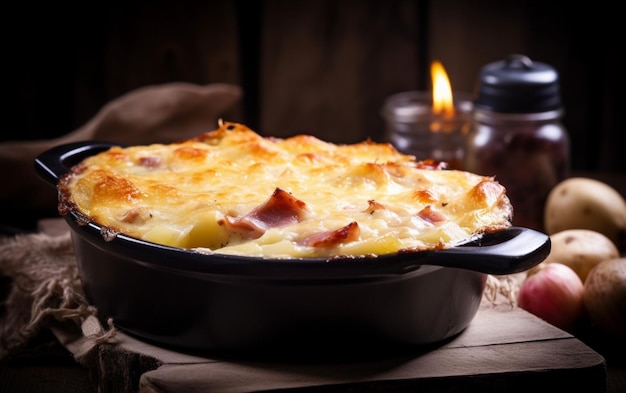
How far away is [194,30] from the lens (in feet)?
10.5

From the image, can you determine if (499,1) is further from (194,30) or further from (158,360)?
(158,360)

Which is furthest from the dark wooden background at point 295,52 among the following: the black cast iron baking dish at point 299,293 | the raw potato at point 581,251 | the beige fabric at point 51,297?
the black cast iron baking dish at point 299,293

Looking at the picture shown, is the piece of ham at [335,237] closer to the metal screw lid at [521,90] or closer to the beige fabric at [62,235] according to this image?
the beige fabric at [62,235]

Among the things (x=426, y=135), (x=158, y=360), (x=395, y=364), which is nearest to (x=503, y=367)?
(x=395, y=364)

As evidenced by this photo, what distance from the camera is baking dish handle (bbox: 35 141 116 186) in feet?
5.72

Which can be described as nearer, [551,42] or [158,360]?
[158,360]

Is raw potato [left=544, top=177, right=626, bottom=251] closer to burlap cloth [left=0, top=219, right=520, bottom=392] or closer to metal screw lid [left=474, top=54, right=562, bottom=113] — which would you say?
metal screw lid [left=474, top=54, right=562, bottom=113]

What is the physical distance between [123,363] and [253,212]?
31 cm

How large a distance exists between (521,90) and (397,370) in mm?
1199

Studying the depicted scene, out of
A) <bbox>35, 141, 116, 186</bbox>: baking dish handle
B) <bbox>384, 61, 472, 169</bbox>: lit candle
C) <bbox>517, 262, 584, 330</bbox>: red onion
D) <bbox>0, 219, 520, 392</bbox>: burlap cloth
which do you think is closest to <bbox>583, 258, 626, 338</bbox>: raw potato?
<bbox>517, 262, 584, 330</bbox>: red onion

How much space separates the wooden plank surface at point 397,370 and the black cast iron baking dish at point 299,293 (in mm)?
26

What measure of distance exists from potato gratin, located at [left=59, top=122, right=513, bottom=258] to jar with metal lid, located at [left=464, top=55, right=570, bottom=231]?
55cm

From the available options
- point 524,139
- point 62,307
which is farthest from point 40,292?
point 524,139

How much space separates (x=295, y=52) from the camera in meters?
3.26
